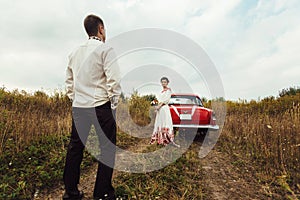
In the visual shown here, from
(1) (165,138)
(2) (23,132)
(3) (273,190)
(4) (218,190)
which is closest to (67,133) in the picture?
(2) (23,132)

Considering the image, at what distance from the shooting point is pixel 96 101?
2686 mm

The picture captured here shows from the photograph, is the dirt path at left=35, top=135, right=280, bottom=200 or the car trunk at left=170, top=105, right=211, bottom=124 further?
the car trunk at left=170, top=105, right=211, bottom=124

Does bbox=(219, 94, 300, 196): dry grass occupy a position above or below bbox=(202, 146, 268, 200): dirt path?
above

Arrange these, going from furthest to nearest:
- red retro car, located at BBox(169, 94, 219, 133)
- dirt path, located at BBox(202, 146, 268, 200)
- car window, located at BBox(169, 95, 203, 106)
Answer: car window, located at BBox(169, 95, 203, 106) → red retro car, located at BBox(169, 94, 219, 133) → dirt path, located at BBox(202, 146, 268, 200)

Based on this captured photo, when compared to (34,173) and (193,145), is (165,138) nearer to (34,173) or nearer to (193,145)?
(193,145)

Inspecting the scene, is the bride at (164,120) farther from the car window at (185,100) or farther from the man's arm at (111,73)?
the man's arm at (111,73)

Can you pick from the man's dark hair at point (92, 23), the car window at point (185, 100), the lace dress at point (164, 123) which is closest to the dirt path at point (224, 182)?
the lace dress at point (164, 123)

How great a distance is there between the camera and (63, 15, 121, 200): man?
8.66 feet

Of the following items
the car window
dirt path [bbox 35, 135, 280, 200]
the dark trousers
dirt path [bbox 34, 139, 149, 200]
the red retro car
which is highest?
the car window

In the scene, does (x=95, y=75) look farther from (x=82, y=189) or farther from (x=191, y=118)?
(x=191, y=118)

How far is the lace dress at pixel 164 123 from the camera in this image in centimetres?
591

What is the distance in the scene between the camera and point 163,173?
3801mm

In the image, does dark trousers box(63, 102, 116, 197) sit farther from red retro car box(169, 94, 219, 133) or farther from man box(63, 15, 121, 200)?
red retro car box(169, 94, 219, 133)

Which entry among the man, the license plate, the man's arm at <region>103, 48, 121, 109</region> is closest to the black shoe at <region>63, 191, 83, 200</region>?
the man
